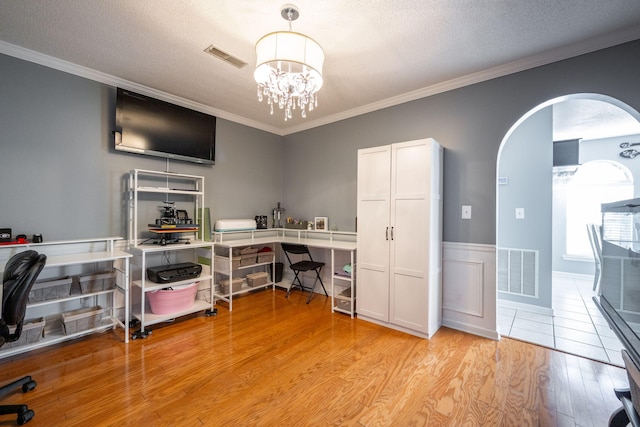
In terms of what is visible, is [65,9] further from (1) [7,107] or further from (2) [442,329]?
(2) [442,329]

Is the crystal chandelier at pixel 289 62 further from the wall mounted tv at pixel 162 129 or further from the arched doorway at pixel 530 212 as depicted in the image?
the arched doorway at pixel 530 212

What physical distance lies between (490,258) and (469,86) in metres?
1.78

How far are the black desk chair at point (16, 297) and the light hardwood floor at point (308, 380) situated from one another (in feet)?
0.35

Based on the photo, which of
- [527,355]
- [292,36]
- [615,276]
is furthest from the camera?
[527,355]

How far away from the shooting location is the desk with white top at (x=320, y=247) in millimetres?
3249

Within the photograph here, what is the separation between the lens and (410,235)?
8.96 ft

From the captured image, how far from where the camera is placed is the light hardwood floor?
5.44 ft

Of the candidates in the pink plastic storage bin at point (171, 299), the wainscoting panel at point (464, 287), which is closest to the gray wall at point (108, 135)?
the wainscoting panel at point (464, 287)

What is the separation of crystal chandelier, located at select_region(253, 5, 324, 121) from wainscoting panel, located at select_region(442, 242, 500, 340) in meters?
2.20

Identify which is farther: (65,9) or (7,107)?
(7,107)

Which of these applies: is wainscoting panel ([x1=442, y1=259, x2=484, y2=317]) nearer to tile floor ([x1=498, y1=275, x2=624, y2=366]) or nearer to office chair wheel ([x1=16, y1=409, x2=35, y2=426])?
tile floor ([x1=498, y1=275, x2=624, y2=366])

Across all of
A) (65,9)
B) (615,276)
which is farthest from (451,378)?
(65,9)

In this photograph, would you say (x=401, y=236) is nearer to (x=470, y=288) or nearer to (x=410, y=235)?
(x=410, y=235)

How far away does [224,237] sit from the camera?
380cm
